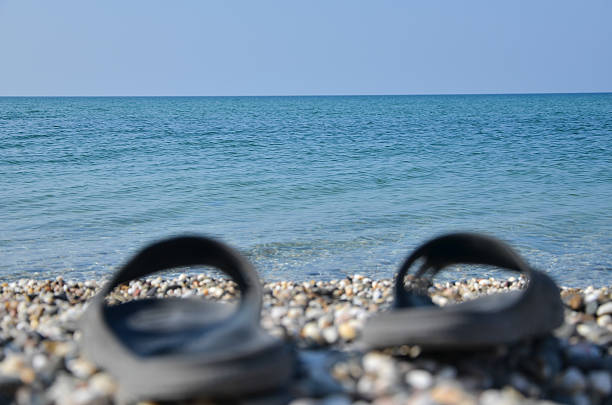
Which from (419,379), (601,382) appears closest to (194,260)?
(419,379)

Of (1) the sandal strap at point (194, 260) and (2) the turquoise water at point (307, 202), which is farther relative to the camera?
(2) the turquoise water at point (307, 202)

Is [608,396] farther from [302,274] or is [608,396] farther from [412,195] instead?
[412,195]

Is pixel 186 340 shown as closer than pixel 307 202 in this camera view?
Yes

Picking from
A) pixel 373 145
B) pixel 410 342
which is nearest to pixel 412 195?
pixel 410 342

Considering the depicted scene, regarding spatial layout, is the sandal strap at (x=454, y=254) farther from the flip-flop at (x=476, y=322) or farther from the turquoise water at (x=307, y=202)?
the turquoise water at (x=307, y=202)

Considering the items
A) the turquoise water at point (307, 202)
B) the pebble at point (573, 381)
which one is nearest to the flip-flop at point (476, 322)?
the pebble at point (573, 381)

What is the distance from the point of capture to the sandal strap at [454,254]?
2.95 m

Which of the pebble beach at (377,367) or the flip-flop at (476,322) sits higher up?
the flip-flop at (476,322)

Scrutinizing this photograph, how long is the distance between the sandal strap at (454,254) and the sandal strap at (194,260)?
0.82m

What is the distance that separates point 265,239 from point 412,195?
398cm

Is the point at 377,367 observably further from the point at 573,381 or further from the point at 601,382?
the point at 601,382

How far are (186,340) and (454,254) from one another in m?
1.57

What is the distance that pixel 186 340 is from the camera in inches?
97.4

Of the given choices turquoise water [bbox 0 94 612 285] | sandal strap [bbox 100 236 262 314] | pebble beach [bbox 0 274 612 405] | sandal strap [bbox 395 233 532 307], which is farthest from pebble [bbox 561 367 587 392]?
turquoise water [bbox 0 94 612 285]
